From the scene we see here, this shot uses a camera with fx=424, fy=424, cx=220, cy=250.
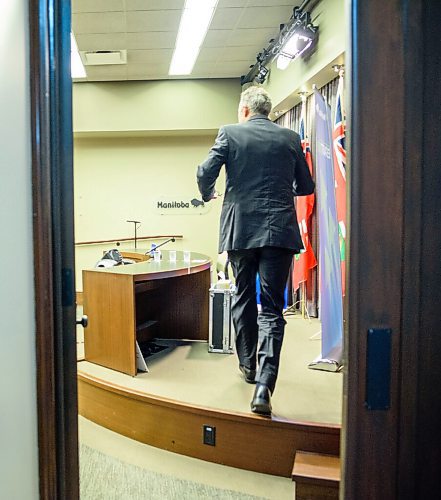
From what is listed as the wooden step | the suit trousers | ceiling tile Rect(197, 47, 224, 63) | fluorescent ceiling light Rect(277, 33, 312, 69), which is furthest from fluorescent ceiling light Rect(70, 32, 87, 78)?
the wooden step

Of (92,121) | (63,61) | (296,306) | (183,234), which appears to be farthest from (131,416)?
(92,121)

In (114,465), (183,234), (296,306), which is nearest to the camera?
(114,465)

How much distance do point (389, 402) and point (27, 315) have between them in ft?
2.34

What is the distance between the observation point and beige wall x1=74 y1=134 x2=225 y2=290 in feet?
20.1

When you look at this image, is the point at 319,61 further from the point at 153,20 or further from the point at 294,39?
the point at 153,20

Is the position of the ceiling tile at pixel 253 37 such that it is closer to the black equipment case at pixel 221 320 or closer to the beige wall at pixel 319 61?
the beige wall at pixel 319 61

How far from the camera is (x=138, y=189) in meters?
6.17

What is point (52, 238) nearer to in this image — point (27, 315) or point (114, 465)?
point (27, 315)

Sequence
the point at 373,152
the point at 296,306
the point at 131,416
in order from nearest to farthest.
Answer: the point at 373,152 < the point at 131,416 < the point at 296,306

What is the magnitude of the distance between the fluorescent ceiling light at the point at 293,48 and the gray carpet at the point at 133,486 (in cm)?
331

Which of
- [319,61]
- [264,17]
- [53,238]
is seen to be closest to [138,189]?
[264,17]

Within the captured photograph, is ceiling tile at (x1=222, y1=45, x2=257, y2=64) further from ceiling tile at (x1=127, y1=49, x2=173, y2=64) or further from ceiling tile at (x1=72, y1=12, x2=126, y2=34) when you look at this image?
ceiling tile at (x1=72, y1=12, x2=126, y2=34)

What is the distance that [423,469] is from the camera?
657mm

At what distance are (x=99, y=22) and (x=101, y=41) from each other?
0.46 meters
